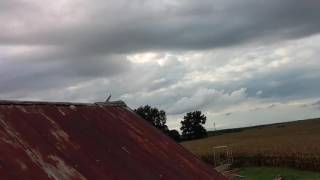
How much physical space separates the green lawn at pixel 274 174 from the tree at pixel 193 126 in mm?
59587

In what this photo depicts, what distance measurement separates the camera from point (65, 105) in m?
9.77

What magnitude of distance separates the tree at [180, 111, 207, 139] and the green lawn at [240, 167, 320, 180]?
59587mm

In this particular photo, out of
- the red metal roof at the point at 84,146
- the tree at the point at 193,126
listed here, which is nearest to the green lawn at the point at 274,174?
the red metal roof at the point at 84,146

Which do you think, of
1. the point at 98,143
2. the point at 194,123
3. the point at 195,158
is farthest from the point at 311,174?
the point at 194,123

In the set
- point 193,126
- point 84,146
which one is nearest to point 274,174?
point 84,146

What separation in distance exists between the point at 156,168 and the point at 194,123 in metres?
102

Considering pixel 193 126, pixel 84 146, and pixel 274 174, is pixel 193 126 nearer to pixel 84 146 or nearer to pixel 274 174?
pixel 274 174

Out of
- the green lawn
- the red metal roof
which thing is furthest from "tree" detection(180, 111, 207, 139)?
the red metal roof

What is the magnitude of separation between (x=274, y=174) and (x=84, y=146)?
36964mm

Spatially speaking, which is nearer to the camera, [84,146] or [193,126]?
[84,146]

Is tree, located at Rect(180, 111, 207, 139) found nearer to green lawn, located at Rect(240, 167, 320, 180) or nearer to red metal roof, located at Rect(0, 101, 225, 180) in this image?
green lawn, located at Rect(240, 167, 320, 180)

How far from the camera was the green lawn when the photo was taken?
41562mm

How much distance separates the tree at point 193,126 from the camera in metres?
109

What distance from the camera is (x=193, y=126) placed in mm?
110812
